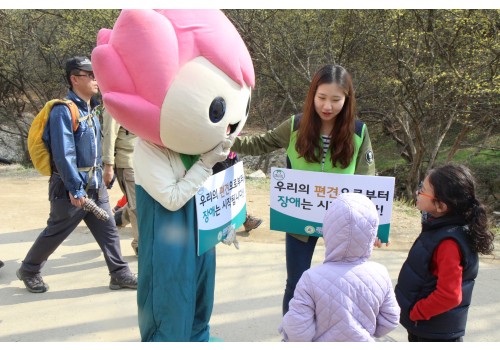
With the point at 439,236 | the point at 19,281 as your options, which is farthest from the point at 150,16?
the point at 19,281

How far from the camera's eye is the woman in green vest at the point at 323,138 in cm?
294

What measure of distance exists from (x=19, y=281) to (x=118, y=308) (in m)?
1.08

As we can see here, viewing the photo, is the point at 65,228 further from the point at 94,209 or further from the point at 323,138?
the point at 323,138

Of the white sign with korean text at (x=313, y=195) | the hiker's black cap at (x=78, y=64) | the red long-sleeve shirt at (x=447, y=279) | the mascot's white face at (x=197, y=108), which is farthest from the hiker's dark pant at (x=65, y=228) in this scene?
the red long-sleeve shirt at (x=447, y=279)

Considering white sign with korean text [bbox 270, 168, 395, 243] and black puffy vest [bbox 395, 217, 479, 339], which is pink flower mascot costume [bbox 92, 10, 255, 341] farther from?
black puffy vest [bbox 395, 217, 479, 339]

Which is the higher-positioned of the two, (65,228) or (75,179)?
(75,179)

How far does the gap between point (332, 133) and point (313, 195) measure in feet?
1.28

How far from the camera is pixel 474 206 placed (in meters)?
2.46

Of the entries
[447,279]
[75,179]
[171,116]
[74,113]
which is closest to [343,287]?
[447,279]

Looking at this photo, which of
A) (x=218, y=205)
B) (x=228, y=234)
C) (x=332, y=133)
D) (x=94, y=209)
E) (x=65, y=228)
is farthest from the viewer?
(x=65, y=228)

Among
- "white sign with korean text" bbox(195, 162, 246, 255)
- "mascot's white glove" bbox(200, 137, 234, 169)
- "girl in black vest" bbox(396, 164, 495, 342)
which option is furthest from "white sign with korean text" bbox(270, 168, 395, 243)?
"mascot's white glove" bbox(200, 137, 234, 169)

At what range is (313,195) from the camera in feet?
10.3

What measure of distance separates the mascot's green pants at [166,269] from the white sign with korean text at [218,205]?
0.04m

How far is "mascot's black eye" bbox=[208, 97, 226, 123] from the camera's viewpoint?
2.54m
